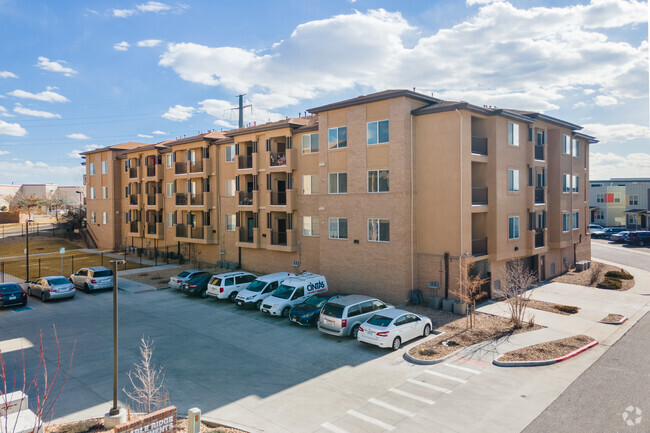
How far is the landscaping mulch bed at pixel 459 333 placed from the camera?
54.9ft

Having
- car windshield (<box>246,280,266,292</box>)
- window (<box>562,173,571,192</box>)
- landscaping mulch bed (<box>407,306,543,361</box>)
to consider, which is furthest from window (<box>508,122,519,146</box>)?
car windshield (<box>246,280,266,292</box>)

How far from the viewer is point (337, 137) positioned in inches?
1065

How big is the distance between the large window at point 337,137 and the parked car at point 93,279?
17514 millimetres

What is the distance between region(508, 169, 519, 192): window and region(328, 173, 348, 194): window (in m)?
10.1

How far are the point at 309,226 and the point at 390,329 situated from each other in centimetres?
1415

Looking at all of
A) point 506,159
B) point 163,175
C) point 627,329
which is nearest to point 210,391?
point 627,329

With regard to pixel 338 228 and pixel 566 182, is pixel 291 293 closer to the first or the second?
pixel 338 228

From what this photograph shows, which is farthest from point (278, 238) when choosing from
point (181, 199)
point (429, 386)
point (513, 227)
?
point (429, 386)

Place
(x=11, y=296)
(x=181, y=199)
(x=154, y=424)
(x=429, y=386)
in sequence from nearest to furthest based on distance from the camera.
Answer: (x=154, y=424), (x=429, y=386), (x=11, y=296), (x=181, y=199)

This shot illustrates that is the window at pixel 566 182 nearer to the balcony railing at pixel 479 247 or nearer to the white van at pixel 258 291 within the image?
the balcony railing at pixel 479 247

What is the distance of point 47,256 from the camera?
141 ft

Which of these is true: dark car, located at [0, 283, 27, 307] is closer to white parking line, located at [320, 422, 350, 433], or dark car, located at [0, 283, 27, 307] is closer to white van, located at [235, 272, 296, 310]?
white van, located at [235, 272, 296, 310]

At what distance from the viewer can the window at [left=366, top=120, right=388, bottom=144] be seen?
24719 millimetres

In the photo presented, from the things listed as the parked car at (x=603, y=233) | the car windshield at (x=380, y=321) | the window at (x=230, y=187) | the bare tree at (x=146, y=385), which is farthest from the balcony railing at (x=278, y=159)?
the parked car at (x=603, y=233)
